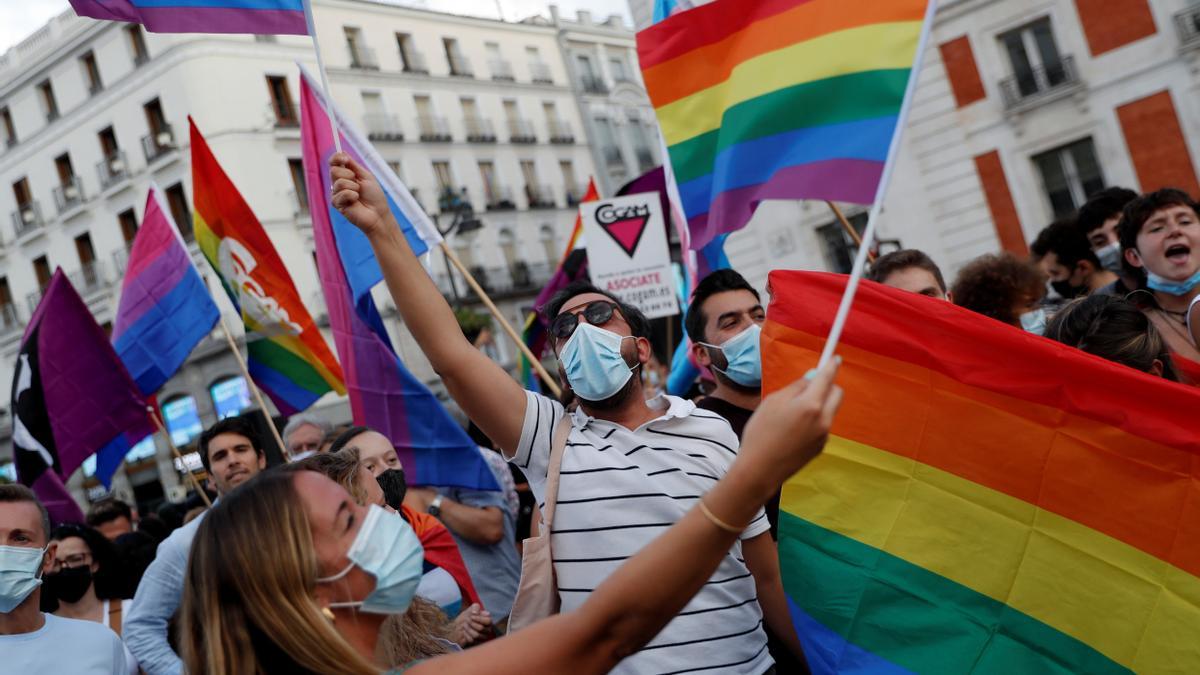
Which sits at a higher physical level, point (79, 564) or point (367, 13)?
point (367, 13)

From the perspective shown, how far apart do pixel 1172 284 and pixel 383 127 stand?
38.3 m

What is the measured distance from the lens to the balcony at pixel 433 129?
4137 cm

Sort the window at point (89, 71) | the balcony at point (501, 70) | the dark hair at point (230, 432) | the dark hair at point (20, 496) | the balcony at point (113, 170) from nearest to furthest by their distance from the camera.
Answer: the dark hair at point (20, 496)
the dark hair at point (230, 432)
the balcony at point (113, 170)
the window at point (89, 71)
the balcony at point (501, 70)

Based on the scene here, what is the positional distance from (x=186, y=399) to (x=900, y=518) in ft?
117

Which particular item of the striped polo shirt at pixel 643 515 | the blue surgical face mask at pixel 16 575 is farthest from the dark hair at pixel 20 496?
the striped polo shirt at pixel 643 515

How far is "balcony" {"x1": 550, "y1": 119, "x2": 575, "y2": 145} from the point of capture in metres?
46.1

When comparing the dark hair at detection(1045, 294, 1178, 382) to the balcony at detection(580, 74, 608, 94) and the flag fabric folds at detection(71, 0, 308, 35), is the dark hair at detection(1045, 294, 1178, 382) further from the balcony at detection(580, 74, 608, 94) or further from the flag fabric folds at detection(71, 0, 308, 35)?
the balcony at detection(580, 74, 608, 94)

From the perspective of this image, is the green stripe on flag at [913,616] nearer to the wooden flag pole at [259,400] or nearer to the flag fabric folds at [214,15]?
the flag fabric folds at [214,15]

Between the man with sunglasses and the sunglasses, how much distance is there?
97 mm

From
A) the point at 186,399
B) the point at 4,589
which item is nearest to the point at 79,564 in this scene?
the point at 4,589

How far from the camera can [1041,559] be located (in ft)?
10.0

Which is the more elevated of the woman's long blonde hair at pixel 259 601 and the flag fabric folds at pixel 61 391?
the flag fabric folds at pixel 61 391

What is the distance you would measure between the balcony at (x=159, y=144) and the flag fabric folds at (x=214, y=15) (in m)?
34.4

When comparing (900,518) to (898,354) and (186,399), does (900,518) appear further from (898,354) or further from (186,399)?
(186,399)
